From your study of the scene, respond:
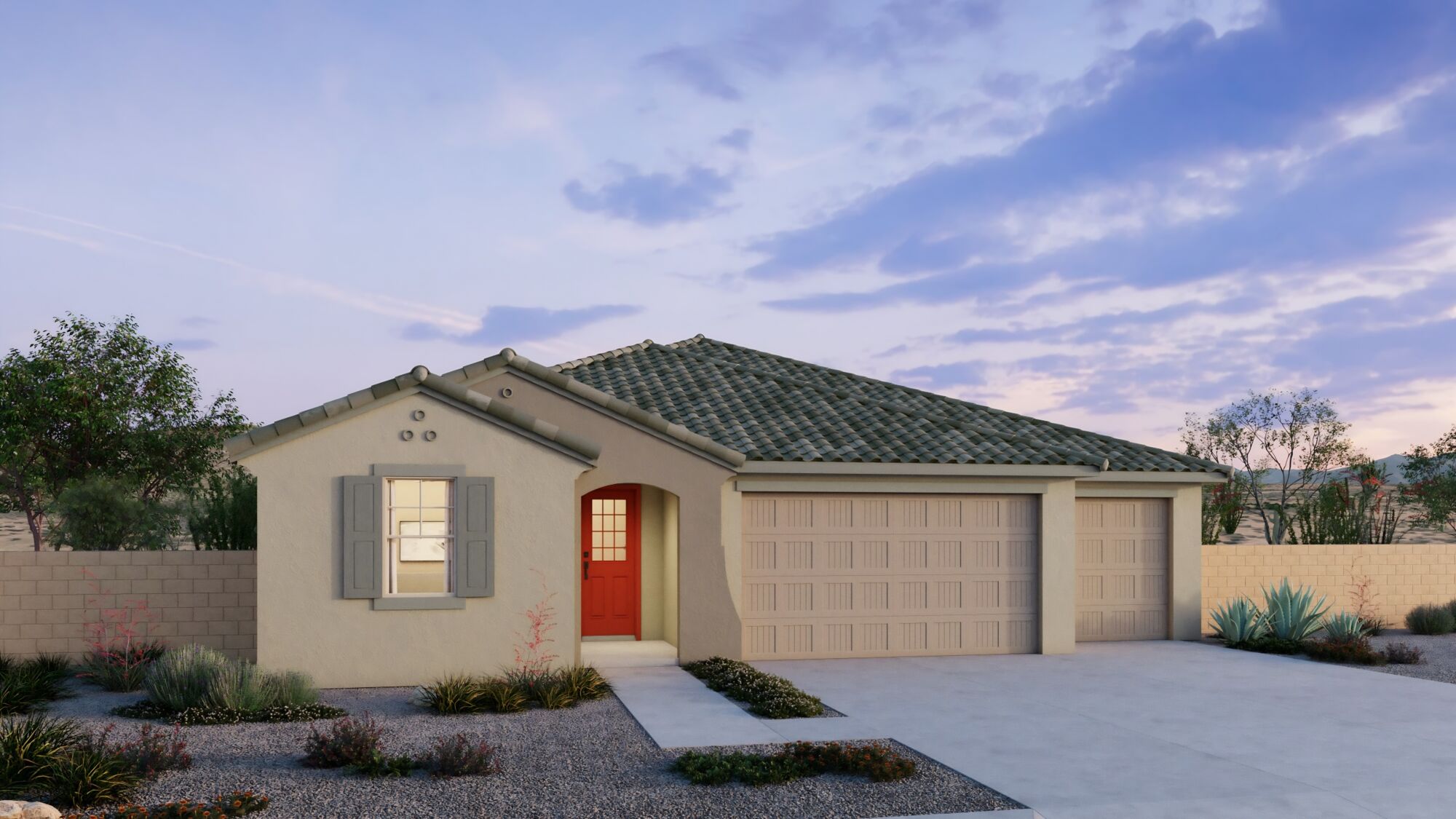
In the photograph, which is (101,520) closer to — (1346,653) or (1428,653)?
(1346,653)

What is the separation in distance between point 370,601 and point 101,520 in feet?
25.9

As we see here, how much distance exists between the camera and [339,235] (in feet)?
57.0

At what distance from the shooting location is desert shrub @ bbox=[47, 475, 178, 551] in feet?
55.1

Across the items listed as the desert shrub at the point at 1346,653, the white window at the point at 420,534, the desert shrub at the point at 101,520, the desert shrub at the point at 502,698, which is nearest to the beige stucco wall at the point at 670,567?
the white window at the point at 420,534

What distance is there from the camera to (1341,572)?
18344mm

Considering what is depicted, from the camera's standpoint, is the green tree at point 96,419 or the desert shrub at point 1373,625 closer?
the desert shrub at point 1373,625

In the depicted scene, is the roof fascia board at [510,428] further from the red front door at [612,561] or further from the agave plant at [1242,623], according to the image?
the agave plant at [1242,623]

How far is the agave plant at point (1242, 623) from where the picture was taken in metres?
15.8

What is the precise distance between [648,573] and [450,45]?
8.32 m

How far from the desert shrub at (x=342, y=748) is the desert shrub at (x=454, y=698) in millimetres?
1911

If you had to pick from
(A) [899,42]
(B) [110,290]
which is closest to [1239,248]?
(A) [899,42]

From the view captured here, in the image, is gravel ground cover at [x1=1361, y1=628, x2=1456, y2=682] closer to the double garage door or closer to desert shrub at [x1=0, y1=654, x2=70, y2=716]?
the double garage door

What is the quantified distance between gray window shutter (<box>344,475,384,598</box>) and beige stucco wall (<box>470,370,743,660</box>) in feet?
8.79

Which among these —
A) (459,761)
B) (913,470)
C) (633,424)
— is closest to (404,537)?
(633,424)
